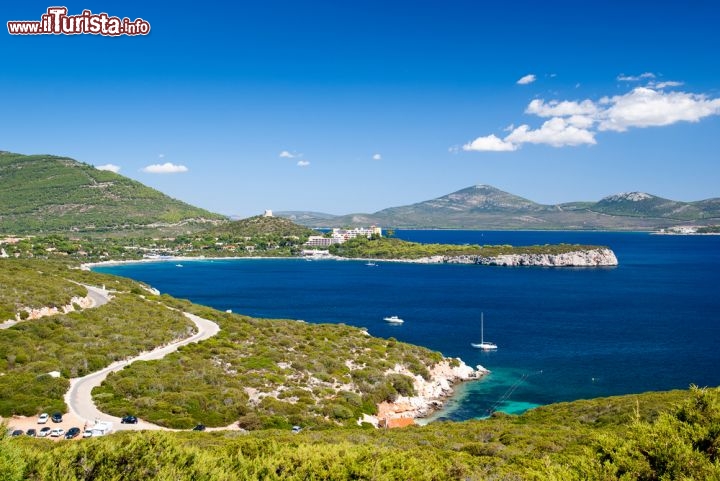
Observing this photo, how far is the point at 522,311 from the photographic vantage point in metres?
93.6

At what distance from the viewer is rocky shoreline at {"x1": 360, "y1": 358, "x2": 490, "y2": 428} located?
1588 inches

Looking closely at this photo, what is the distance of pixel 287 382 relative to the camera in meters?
43.0

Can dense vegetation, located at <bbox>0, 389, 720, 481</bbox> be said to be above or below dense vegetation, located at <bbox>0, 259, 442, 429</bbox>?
above

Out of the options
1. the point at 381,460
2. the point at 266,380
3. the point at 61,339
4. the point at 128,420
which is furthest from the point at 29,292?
the point at 381,460

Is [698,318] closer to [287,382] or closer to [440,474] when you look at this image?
[287,382]

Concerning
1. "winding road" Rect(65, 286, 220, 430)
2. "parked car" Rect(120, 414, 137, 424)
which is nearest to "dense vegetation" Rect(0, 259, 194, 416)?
"winding road" Rect(65, 286, 220, 430)

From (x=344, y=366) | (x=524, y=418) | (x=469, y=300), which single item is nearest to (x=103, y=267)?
(x=469, y=300)

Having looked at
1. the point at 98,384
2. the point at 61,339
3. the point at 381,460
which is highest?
the point at 381,460

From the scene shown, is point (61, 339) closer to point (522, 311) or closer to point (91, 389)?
point (91, 389)

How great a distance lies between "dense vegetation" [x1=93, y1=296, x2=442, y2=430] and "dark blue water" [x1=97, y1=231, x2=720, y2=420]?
24.4ft

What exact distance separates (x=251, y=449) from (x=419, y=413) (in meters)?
26.4

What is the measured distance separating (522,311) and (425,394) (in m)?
51.5

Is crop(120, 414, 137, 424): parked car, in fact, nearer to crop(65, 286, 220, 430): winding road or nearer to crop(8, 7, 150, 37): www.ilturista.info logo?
crop(65, 286, 220, 430): winding road

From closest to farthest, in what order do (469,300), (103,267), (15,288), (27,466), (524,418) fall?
(27,466), (524,418), (15,288), (469,300), (103,267)
